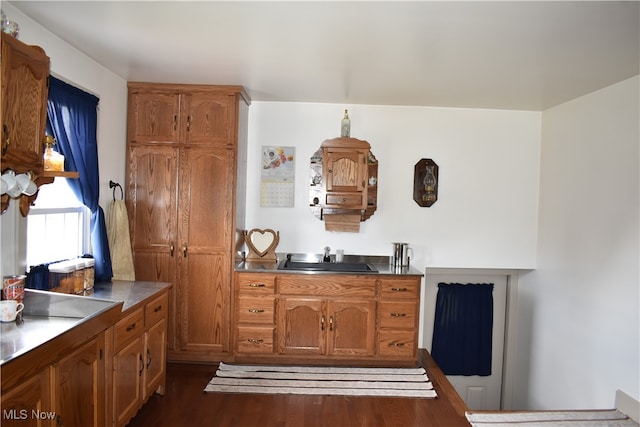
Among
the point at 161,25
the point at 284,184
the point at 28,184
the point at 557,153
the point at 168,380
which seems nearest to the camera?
the point at 28,184

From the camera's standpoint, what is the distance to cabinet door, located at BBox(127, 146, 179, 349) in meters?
3.41

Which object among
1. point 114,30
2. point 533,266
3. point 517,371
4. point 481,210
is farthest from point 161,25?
point 517,371

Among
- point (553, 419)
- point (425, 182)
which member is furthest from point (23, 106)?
point (553, 419)

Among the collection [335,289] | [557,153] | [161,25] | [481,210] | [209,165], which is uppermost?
[161,25]

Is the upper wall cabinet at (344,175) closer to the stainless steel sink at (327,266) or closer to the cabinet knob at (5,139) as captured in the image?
the stainless steel sink at (327,266)

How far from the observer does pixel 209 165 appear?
3.42 meters

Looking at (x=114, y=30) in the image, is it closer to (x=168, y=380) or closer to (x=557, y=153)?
(x=168, y=380)

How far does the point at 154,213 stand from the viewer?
3.43m

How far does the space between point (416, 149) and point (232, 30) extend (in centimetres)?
224

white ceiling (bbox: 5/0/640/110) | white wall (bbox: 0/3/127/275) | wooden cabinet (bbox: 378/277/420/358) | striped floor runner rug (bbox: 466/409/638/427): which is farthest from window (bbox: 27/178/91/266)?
striped floor runner rug (bbox: 466/409/638/427)

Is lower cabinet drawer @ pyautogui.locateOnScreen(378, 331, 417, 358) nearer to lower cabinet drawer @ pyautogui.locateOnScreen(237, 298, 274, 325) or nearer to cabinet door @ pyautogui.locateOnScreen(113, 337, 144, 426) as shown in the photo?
lower cabinet drawer @ pyautogui.locateOnScreen(237, 298, 274, 325)

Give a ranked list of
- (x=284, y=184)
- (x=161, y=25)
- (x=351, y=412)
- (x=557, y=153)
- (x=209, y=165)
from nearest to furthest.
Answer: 1. (x=161, y=25)
2. (x=351, y=412)
3. (x=209, y=165)
4. (x=557, y=153)
5. (x=284, y=184)

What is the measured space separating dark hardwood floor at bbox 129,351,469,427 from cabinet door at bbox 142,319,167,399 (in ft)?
0.60

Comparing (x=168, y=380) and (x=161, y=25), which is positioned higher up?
(x=161, y=25)
